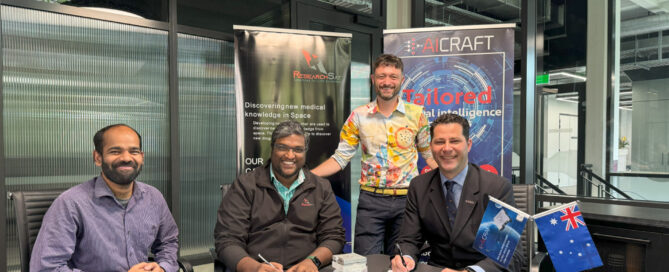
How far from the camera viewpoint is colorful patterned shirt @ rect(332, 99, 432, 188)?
106 inches

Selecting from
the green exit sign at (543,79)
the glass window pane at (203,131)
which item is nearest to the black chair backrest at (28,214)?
the glass window pane at (203,131)

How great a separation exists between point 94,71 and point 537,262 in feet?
10.1

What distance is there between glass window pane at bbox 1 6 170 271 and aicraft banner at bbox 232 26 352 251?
677 millimetres

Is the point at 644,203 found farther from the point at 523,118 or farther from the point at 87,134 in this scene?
the point at 87,134

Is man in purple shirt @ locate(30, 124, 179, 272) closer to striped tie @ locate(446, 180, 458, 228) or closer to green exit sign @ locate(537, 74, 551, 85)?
striped tie @ locate(446, 180, 458, 228)

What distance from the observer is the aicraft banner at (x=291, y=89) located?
325 centimetres

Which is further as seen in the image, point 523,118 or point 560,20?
point 560,20

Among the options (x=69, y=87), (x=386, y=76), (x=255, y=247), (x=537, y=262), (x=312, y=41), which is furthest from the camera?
(x=312, y=41)

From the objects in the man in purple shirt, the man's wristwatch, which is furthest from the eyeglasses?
the man in purple shirt

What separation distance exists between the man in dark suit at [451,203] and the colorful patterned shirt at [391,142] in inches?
26.5

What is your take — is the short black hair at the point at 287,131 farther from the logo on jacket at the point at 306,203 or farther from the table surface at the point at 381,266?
the table surface at the point at 381,266

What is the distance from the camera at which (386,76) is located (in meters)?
2.61

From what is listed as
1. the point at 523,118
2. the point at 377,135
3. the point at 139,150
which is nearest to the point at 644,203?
the point at 523,118

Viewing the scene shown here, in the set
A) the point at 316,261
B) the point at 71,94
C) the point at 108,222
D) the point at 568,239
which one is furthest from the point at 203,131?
the point at 568,239
